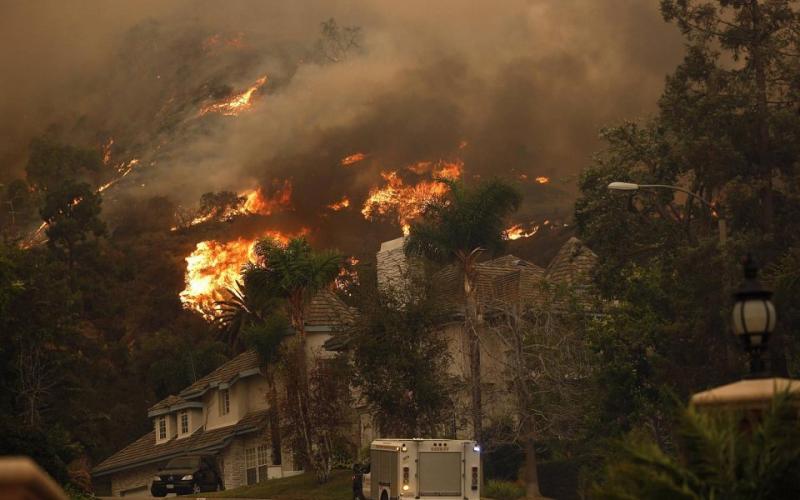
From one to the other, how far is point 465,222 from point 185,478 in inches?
762

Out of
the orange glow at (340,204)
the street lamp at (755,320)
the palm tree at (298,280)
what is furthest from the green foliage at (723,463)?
the orange glow at (340,204)

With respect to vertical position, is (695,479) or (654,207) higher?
(654,207)

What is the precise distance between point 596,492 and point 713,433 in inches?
43.8

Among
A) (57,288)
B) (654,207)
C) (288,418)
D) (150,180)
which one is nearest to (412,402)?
(288,418)

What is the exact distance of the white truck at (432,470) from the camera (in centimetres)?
3644

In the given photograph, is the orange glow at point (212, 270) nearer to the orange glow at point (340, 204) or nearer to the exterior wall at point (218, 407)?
the orange glow at point (340, 204)

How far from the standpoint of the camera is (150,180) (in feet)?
598

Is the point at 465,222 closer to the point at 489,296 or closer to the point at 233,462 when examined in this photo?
the point at 489,296

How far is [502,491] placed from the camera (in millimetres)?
49969

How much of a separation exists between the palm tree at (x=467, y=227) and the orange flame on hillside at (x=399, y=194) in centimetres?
9108

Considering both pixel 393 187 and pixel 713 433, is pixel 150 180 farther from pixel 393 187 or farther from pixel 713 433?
pixel 713 433

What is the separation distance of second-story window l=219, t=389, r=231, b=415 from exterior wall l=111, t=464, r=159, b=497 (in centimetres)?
611

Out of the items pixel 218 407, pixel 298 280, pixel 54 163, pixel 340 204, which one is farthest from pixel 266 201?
pixel 298 280

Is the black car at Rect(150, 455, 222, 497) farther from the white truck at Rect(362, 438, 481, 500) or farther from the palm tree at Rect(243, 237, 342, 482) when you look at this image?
the white truck at Rect(362, 438, 481, 500)
